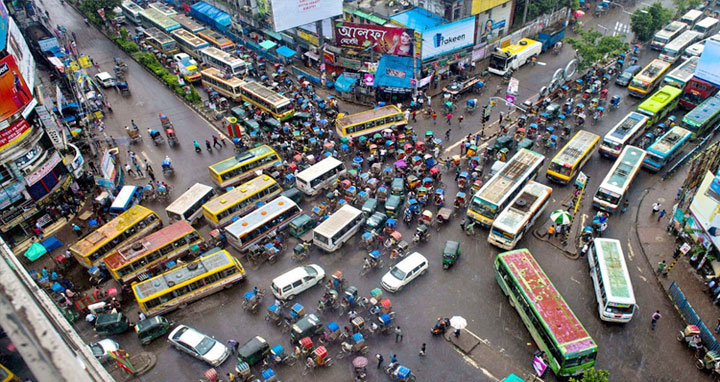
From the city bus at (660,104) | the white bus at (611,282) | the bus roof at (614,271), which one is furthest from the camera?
the city bus at (660,104)

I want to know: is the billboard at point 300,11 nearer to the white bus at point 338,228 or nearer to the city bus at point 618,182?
the white bus at point 338,228

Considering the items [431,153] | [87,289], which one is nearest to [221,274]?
[87,289]

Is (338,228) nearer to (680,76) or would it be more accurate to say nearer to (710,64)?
(710,64)

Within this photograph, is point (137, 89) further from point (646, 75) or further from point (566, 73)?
point (646, 75)

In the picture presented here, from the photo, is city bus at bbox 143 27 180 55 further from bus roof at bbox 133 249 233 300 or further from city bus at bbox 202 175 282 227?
bus roof at bbox 133 249 233 300

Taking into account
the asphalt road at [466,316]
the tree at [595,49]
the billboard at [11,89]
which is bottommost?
the asphalt road at [466,316]

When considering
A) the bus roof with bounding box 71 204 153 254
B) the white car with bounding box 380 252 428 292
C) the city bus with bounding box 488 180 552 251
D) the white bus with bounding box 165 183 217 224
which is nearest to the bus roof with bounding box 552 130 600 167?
the city bus with bounding box 488 180 552 251

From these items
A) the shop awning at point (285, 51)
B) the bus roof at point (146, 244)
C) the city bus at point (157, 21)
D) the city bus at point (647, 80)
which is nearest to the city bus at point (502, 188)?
the city bus at point (647, 80)
